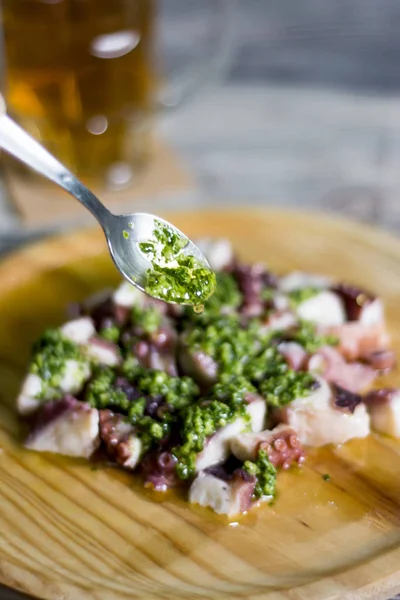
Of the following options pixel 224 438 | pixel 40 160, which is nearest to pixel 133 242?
pixel 40 160

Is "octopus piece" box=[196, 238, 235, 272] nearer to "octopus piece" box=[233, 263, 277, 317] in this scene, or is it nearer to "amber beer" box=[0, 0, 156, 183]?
"octopus piece" box=[233, 263, 277, 317]

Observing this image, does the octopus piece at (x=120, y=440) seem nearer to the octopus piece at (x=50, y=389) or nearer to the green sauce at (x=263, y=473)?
the octopus piece at (x=50, y=389)

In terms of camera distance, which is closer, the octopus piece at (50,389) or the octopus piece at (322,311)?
the octopus piece at (50,389)

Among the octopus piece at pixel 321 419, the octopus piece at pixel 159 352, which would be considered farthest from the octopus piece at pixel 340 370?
the octopus piece at pixel 159 352

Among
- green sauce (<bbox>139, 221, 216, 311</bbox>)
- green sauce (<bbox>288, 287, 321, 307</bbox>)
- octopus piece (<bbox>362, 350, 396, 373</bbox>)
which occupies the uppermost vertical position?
green sauce (<bbox>139, 221, 216, 311</bbox>)

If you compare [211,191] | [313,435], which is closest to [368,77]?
[211,191]

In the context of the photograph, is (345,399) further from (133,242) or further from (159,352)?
(133,242)

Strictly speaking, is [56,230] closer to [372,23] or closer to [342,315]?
[342,315]

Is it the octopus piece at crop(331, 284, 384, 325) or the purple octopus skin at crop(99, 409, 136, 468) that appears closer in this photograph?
the purple octopus skin at crop(99, 409, 136, 468)

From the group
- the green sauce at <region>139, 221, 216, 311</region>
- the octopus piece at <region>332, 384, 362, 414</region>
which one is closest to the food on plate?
the octopus piece at <region>332, 384, 362, 414</region>
